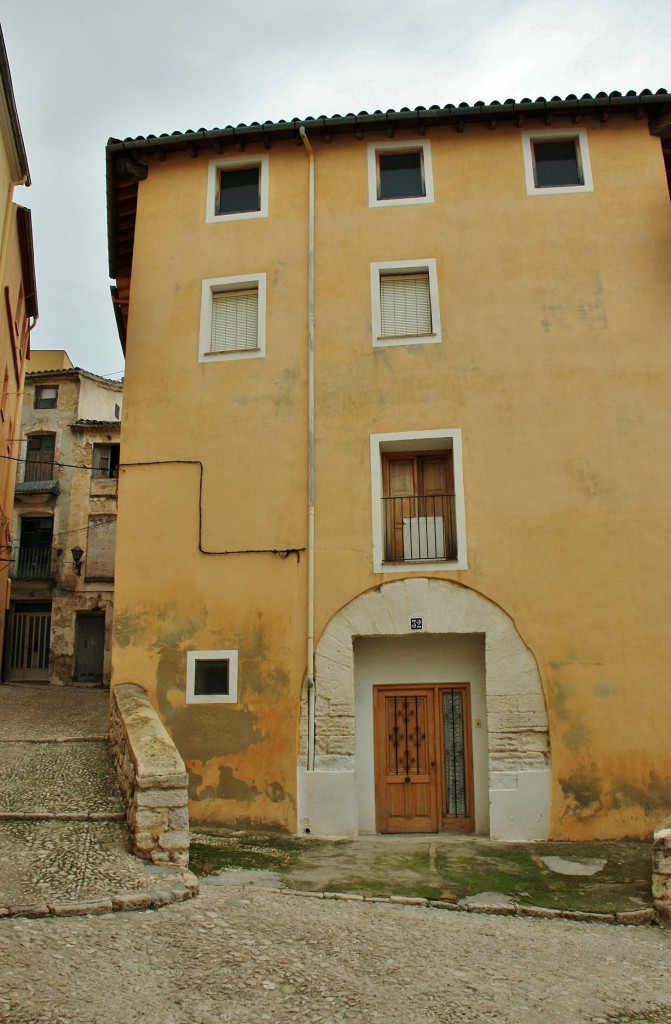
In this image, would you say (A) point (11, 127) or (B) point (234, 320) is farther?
(A) point (11, 127)

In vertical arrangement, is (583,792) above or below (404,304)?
below

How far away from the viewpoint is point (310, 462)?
10969mm

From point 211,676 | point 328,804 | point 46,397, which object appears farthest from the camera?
point 46,397

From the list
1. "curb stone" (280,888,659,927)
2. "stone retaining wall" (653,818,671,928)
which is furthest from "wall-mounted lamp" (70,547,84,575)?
"stone retaining wall" (653,818,671,928)

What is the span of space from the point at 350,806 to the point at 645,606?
13.8 ft

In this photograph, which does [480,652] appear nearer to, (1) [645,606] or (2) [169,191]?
(1) [645,606]

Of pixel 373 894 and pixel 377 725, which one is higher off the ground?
pixel 377 725

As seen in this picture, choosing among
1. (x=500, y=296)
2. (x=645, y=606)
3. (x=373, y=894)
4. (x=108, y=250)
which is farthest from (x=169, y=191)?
(x=373, y=894)

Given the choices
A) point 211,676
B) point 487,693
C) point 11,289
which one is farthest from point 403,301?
point 11,289

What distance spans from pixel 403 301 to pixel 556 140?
3.27 meters

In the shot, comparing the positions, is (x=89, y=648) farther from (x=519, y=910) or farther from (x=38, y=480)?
(x=519, y=910)

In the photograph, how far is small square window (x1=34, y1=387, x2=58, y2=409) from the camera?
2767 cm

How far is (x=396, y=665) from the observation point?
10664 mm

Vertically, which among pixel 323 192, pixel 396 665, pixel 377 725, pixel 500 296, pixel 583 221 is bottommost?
pixel 377 725
